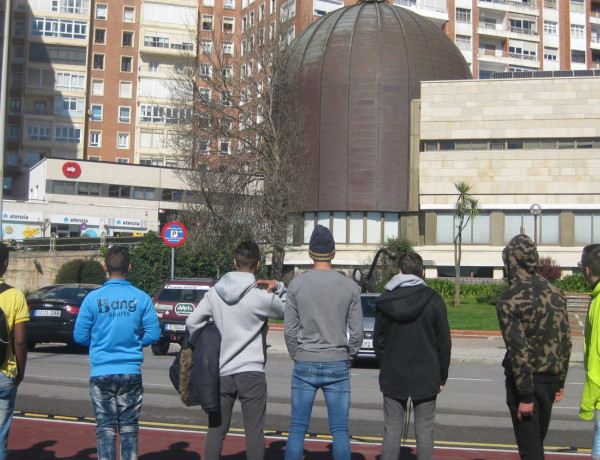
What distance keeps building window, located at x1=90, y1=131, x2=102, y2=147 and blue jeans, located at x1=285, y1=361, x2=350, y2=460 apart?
241 ft

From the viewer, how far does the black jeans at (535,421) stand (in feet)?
16.7

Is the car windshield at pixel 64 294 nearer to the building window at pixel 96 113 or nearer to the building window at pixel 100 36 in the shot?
the building window at pixel 96 113

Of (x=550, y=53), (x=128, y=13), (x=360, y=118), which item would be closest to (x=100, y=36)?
(x=128, y=13)

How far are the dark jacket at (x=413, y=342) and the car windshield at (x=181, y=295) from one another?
12052 mm

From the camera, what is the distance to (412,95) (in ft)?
161

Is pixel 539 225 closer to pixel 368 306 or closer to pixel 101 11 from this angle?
pixel 368 306

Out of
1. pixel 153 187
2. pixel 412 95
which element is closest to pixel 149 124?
pixel 153 187

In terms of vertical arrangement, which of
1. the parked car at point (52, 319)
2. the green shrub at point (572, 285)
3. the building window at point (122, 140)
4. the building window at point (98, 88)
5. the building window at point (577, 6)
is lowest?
the parked car at point (52, 319)

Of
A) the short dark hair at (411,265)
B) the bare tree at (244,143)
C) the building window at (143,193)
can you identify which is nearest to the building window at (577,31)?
the building window at (143,193)

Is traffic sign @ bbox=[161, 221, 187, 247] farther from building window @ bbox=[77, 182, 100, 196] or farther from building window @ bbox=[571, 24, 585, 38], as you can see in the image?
building window @ bbox=[571, 24, 585, 38]

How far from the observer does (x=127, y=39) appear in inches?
3031

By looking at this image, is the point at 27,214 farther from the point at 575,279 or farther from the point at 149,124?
the point at 575,279

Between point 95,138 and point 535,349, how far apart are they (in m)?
74.5

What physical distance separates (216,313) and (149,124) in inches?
2850
